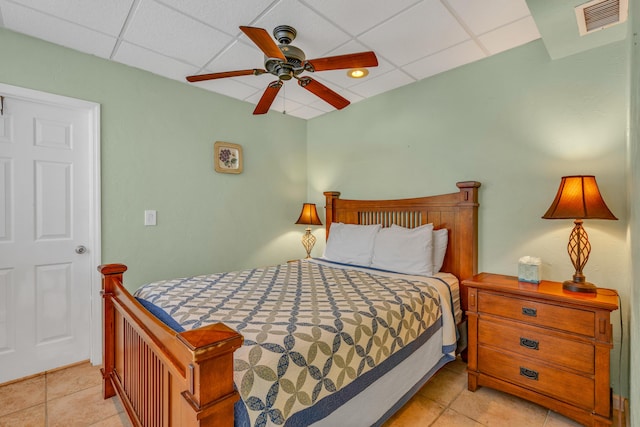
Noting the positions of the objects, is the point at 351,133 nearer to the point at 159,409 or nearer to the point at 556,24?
the point at 556,24

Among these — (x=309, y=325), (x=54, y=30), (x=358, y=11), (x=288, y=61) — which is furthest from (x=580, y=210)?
(x=54, y=30)

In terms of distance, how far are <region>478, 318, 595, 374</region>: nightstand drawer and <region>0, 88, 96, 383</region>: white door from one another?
305 centimetres

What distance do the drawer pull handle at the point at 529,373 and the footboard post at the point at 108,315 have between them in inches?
102

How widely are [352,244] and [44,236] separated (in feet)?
8.25

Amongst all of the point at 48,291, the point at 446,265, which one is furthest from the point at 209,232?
the point at 446,265

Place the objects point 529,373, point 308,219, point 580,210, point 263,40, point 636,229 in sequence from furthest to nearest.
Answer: point 308,219 → point 529,373 → point 580,210 → point 263,40 → point 636,229

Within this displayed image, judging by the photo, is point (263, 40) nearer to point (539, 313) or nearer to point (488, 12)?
point (488, 12)

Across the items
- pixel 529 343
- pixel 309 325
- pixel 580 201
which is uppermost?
pixel 580 201

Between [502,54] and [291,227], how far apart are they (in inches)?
108

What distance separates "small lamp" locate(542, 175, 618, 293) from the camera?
1726mm

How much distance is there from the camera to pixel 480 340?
2.05 meters

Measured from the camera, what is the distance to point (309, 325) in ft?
4.34

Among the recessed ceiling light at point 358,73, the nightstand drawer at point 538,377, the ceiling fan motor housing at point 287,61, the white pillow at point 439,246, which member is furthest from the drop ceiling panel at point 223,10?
the nightstand drawer at point 538,377

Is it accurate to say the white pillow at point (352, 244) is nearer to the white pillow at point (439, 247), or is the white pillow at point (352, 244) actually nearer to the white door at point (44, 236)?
the white pillow at point (439, 247)
